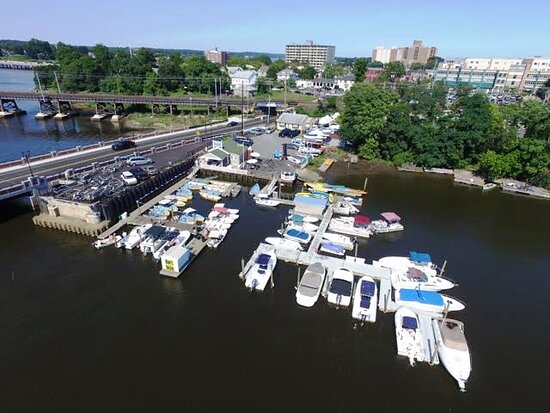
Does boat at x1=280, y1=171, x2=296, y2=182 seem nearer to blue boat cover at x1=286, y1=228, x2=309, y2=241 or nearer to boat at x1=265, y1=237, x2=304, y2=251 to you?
blue boat cover at x1=286, y1=228, x2=309, y2=241

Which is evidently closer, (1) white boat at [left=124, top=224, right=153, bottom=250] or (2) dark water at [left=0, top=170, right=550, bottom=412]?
(2) dark water at [left=0, top=170, right=550, bottom=412]

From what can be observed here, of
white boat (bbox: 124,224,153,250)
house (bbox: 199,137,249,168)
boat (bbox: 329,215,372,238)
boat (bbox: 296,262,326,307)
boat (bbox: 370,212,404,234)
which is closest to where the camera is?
boat (bbox: 296,262,326,307)

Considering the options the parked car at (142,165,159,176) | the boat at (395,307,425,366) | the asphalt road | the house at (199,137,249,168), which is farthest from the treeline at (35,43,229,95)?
the boat at (395,307,425,366)

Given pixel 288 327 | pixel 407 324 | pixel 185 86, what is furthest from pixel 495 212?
pixel 185 86

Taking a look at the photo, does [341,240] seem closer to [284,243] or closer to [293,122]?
[284,243]

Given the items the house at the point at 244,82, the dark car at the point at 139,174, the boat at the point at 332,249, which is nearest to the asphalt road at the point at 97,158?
the dark car at the point at 139,174

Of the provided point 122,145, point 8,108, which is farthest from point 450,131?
point 8,108

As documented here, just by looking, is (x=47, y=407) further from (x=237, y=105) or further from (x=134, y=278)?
(x=237, y=105)
